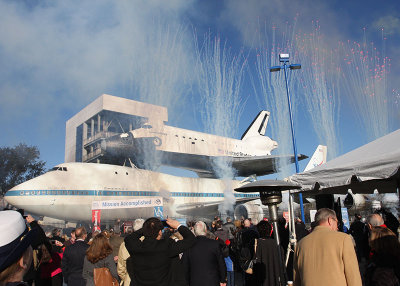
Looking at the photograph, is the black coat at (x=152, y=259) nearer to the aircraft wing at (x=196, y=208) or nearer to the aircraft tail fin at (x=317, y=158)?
the aircraft wing at (x=196, y=208)

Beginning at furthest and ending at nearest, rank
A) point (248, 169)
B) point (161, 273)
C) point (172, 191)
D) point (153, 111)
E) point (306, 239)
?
point (248, 169), point (153, 111), point (172, 191), point (161, 273), point (306, 239)

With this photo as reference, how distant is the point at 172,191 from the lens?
2753cm

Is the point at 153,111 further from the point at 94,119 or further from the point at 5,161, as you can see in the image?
the point at 5,161

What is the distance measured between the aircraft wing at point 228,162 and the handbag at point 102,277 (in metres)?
32.4

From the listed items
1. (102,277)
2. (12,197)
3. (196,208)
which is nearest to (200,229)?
(102,277)

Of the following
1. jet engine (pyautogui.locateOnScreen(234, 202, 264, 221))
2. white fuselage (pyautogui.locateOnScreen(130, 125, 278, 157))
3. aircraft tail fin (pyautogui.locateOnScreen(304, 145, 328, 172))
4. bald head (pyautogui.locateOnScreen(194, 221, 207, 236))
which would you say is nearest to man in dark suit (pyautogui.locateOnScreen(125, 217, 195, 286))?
bald head (pyautogui.locateOnScreen(194, 221, 207, 236))

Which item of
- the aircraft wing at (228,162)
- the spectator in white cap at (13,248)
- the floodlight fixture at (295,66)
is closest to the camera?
the spectator in white cap at (13,248)

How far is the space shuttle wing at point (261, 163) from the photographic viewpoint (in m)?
39.7

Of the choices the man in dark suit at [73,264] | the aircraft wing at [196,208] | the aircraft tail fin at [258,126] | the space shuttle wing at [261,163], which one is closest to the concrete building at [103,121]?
the space shuttle wing at [261,163]

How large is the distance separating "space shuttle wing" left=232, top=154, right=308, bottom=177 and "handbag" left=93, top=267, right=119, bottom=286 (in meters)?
35.0

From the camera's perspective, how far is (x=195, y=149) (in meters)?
38.8

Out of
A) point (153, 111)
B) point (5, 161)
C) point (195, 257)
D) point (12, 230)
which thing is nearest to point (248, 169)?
point (153, 111)

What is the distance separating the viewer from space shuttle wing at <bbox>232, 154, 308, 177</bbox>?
130 feet

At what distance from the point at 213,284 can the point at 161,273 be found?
1036 millimetres
